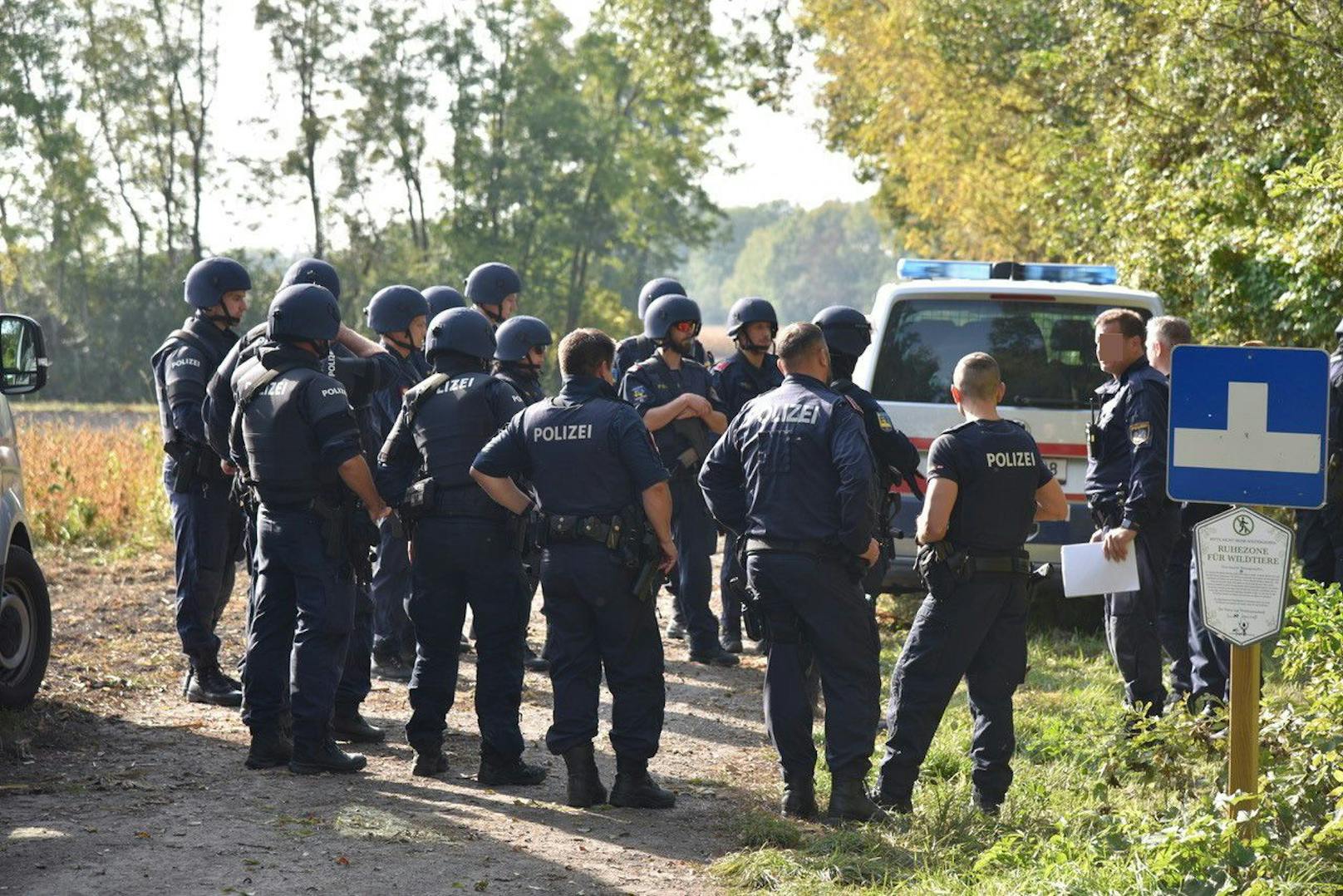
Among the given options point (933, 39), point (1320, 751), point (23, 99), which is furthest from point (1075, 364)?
point (23, 99)

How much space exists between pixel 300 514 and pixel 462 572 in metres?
0.69

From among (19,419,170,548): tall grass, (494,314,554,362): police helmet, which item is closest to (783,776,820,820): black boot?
(494,314,554,362): police helmet

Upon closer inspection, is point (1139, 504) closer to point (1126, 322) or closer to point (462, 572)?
point (1126, 322)

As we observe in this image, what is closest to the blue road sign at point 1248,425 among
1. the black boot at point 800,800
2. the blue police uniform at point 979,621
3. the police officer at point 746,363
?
the blue police uniform at point 979,621

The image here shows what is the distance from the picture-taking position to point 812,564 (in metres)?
6.13

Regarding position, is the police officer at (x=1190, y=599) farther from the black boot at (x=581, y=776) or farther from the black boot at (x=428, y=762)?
the black boot at (x=428, y=762)

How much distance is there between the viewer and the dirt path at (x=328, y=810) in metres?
5.43

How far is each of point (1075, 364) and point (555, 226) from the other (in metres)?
43.5

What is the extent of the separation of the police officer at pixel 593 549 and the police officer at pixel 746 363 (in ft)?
8.09

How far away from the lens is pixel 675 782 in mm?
6957

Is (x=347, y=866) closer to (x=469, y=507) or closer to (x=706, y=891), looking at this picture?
(x=706, y=891)

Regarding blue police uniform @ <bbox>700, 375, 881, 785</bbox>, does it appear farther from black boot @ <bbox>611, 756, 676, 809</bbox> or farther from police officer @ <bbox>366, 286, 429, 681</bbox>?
police officer @ <bbox>366, 286, 429, 681</bbox>

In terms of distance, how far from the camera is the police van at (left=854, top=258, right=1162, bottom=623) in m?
8.98

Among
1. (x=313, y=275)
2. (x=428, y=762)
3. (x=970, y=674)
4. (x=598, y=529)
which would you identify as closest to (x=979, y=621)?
(x=970, y=674)
